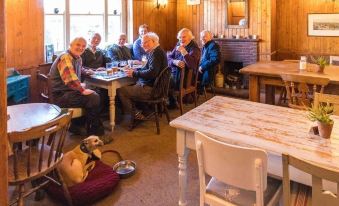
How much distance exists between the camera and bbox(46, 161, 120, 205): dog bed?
8.36 ft

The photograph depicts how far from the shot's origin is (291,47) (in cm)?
656

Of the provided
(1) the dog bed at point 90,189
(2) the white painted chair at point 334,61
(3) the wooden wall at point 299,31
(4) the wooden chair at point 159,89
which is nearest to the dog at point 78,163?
(1) the dog bed at point 90,189

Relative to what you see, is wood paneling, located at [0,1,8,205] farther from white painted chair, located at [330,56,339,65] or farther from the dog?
white painted chair, located at [330,56,339,65]

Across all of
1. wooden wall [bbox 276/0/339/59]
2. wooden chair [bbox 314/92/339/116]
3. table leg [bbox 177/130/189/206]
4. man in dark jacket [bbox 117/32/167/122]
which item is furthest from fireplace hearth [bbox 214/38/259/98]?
table leg [bbox 177/130/189/206]

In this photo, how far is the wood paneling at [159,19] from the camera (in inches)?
261

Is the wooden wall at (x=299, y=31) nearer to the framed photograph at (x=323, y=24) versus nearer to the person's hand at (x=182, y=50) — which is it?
the framed photograph at (x=323, y=24)

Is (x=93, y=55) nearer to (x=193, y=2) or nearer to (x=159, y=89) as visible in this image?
(x=159, y=89)

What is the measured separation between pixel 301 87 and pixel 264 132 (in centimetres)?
167

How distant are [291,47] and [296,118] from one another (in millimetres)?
4686

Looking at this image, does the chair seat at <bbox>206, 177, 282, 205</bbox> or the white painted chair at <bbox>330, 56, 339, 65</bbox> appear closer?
the chair seat at <bbox>206, 177, 282, 205</bbox>

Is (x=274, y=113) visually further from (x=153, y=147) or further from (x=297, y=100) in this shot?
(x=153, y=147)

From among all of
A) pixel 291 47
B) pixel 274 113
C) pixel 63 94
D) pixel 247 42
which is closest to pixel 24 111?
pixel 63 94

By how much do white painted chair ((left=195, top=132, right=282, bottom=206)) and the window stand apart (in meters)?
3.97

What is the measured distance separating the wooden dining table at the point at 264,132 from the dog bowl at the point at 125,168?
2.75ft
